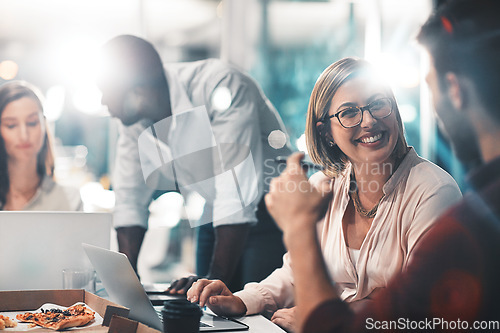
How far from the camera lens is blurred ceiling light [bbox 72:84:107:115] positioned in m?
3.03

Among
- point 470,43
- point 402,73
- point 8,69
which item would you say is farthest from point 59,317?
point 8,69

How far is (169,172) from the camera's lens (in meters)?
2.53

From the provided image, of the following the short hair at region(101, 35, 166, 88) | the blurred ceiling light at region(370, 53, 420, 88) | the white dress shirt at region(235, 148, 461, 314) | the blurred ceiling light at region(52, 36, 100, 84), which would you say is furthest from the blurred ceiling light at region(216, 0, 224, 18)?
the white dress shirt at region(235, 148, 461, 314)

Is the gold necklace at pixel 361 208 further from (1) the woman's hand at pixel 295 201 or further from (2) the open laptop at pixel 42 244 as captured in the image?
(2) the open laptop at pixel 42 244

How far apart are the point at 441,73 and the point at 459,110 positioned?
0.08 meters

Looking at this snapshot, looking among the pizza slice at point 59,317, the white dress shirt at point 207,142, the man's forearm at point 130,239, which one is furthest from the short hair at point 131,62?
the pizza slice at point 59,317

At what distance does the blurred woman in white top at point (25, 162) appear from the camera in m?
2.57

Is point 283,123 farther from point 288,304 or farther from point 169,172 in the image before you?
point 288,304

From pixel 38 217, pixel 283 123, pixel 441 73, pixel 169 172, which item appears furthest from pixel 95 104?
pixel 441 73

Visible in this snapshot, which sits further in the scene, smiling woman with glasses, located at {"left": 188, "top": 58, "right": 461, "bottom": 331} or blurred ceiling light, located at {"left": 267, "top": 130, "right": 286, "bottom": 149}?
blurred ceiling light, located at {"left": 267, "top": 130, "right": 286, "bottom": 149}

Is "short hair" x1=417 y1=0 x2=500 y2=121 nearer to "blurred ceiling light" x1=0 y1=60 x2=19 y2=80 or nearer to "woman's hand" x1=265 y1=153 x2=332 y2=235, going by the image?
"woman's hand" x1=265 y1=153 x2=332 y2=235

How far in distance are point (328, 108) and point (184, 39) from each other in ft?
5.70

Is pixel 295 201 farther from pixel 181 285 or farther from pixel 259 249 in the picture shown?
pixel 259 249

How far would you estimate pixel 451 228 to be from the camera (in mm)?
815
